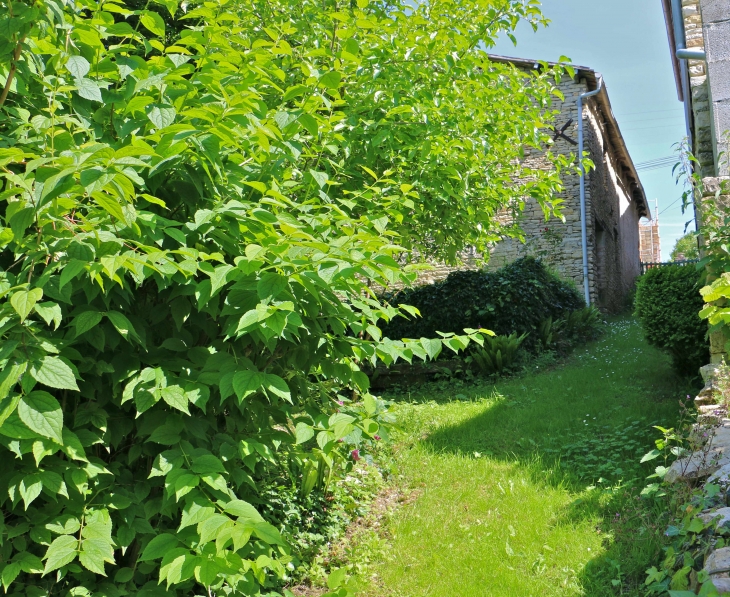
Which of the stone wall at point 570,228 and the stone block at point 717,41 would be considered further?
the stone wall at point 570,228

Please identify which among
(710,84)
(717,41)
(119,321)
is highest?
(717,41)

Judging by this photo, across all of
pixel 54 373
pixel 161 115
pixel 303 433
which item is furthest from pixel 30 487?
pixel 161 115

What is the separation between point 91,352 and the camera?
226 cm

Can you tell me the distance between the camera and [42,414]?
5.94 feet

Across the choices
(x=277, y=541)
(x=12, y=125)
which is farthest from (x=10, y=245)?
(x=277, y=541)

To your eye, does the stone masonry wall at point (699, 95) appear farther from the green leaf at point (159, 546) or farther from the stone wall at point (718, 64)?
the green leaf at point (159, 546)

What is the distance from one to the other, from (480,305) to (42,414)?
27.8 feet

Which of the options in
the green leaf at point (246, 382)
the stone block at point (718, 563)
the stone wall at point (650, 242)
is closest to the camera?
the green leaf at point (246, 382)

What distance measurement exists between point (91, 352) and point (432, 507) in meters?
3.14

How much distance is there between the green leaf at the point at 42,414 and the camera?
1.78m

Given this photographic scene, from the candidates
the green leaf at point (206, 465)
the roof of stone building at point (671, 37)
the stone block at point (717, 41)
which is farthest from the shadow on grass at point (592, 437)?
the roof of stone building at point (671, 37)

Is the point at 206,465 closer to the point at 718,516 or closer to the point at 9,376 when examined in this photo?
the point at 9,376

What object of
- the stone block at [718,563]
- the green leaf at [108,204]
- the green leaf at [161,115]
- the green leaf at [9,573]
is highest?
the green leaf at [161,115]

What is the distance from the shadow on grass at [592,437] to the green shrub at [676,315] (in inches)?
15.5
